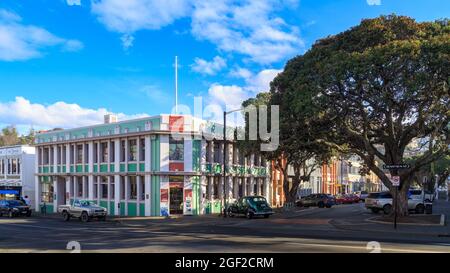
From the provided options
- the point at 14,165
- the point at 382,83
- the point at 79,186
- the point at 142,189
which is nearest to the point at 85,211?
the point at 142,189

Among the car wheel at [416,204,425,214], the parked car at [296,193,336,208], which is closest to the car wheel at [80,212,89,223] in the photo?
the parked car at [296,193,336,208]

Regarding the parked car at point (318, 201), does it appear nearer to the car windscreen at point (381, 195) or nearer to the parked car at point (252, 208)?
the car windscreen at point (381, 195)

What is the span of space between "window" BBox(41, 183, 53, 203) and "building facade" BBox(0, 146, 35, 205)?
4.75 metres

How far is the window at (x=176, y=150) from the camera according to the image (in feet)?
123

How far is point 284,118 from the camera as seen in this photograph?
29.0 m

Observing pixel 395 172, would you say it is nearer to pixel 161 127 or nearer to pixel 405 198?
pixel 405 198


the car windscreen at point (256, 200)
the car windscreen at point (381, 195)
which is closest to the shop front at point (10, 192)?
the car windscreen at point (256, 200)

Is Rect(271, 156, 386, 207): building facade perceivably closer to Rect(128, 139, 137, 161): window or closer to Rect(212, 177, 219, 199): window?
Rect(212, 177, 219, 199): window

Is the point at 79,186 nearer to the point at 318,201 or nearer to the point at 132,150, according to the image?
the point at 132,150

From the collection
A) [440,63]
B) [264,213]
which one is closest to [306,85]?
[440,63]

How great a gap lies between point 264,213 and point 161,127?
10.4 meters

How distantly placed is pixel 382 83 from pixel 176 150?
18.5 m

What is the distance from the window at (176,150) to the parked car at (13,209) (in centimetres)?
1558

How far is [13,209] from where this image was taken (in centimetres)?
4178
